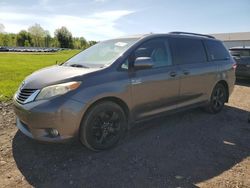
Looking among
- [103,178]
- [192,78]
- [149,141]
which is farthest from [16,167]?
[192,78]

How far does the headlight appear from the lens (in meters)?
3.70

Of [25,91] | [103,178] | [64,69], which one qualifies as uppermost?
[64,69]

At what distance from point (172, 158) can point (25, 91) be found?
2445 millimetres

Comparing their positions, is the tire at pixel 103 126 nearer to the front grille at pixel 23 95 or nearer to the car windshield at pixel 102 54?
the car windshield at pixel 102 54

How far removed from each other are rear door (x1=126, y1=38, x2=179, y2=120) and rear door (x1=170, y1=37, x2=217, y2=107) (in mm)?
226

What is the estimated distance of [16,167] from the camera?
12.2ft

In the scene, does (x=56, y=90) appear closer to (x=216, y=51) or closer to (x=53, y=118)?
(x=53, y=118)

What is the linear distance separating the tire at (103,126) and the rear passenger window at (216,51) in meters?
3.01

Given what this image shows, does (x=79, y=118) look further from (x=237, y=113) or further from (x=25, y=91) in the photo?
(x=237, y=113)

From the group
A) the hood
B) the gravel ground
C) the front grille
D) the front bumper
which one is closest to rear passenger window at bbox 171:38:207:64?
the gravel ground

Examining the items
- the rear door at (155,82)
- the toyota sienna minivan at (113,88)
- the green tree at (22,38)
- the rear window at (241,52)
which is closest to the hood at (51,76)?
the toyota sienna minivan at (113,88)

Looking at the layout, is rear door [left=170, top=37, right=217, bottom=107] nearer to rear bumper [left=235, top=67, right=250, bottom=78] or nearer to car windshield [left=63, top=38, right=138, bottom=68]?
car windshield [left=63, top=38, right=138, bottom=68]

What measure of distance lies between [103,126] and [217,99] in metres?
3.48

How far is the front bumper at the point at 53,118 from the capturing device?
3625 millimetres
